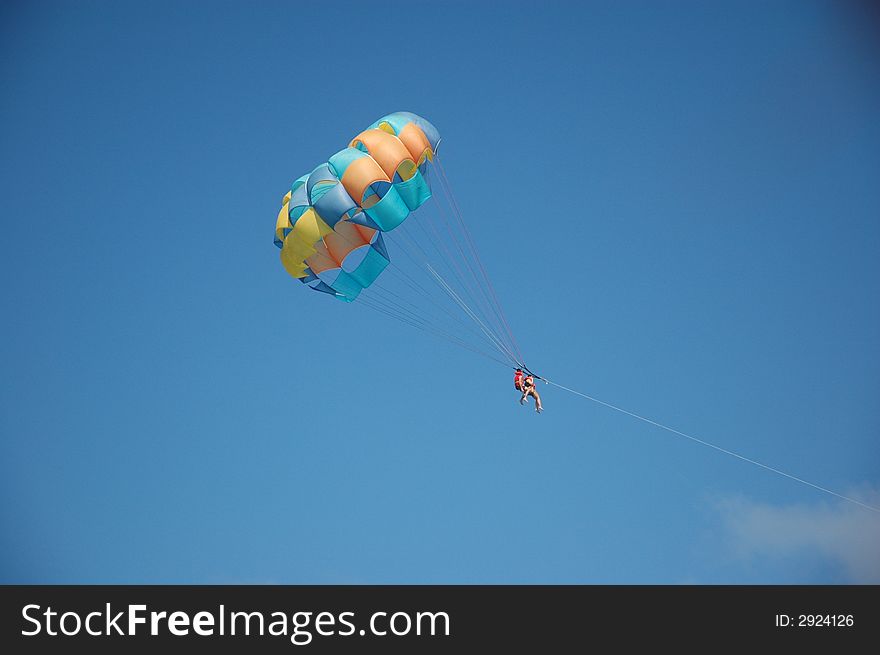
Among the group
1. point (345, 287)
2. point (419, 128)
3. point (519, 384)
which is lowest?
point (519, 384)

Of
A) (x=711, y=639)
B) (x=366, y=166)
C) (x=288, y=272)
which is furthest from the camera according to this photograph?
(x=288, y=272)

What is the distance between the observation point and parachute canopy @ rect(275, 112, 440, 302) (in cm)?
1762

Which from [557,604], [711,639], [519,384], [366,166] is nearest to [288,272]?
[366,166]

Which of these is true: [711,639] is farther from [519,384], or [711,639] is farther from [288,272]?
[288,272]

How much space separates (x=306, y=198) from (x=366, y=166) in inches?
56.9

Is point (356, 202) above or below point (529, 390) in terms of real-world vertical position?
above

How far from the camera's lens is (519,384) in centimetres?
1828

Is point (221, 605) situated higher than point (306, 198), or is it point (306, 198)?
point (306, 198)

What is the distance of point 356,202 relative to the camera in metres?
17.6

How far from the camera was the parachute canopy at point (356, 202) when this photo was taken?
17.6 m

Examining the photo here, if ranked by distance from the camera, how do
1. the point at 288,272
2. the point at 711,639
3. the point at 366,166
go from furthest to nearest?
the point at 288,272 < the point at 366,166 < the point at 711,639

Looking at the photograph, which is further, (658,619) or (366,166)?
(366,166)

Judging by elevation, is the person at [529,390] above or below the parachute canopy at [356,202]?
below

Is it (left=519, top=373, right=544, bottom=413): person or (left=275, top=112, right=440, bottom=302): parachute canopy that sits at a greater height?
(left=275, top=112, right=440, bottom=302): parachute canopy
